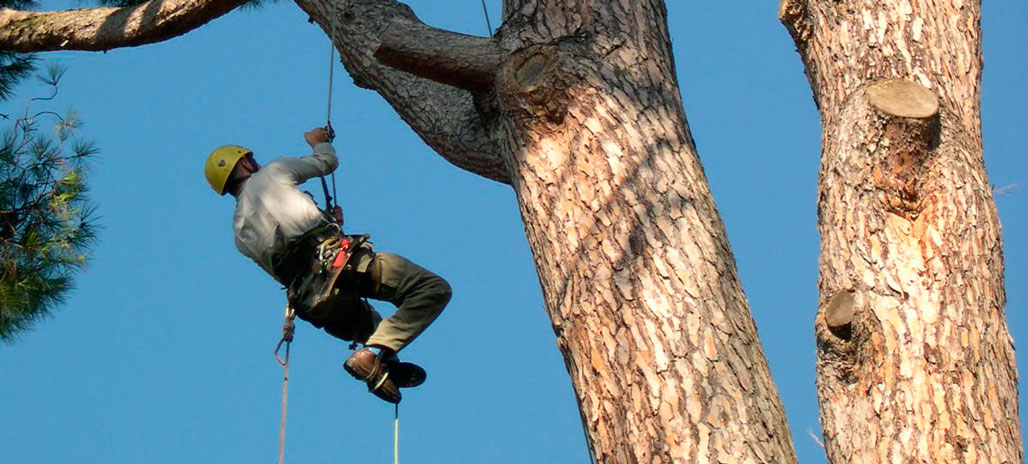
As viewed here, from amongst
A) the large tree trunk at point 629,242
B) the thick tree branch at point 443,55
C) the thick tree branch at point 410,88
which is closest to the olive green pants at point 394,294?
the thick tree branch at point 410,88

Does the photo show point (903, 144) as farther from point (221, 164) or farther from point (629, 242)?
point (221, 164)

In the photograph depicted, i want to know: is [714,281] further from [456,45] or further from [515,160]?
[456,45]

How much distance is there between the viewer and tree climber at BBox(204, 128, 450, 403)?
4.54 metres

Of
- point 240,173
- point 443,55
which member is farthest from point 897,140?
point 240,173

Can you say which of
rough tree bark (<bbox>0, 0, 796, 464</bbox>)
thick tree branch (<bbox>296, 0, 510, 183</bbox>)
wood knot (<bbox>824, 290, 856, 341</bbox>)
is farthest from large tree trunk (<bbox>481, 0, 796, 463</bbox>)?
thick tree branch (<bbox>296, 0, 510, 183</bbox>)

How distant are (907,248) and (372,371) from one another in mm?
2074

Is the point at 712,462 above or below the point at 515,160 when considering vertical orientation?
below

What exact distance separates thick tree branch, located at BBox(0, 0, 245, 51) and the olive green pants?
3.85 ft

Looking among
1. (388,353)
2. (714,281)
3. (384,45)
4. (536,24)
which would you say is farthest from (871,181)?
(388,353)

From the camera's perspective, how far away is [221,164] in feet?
15.8

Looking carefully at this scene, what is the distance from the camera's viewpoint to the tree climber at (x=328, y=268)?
454cm

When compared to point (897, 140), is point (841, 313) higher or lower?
lower

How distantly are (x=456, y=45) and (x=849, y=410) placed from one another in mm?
1511

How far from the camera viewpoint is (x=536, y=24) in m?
3.71
